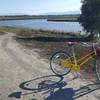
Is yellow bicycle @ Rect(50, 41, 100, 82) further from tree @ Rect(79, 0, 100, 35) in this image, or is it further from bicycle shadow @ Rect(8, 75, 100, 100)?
tree @ Rect(79, 0, 100, 35)

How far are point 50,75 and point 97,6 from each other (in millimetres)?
33851

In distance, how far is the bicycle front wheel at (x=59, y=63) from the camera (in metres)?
10.1

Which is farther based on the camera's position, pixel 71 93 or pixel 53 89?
pixel 53 89

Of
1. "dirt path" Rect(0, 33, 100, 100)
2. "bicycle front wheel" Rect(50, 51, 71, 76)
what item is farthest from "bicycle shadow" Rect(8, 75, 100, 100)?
"bicycle front wheel" Rect(50, 51, 71, 76)

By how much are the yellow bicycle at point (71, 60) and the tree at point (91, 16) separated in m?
33.2

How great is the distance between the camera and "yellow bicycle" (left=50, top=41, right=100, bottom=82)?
9.65 meters

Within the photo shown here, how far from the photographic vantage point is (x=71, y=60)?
1002 centimetres

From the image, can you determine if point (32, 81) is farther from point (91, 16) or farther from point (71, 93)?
point (91, 16)

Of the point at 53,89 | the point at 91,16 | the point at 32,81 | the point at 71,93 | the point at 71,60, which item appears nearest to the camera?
the point at 71,93

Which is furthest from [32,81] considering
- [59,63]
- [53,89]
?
[53,89]

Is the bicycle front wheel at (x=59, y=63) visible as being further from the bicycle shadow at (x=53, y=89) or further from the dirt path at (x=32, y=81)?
the bicycle shadow at (x=53, y=89)

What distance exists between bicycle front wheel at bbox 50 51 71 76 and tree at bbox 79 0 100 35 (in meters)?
33.1

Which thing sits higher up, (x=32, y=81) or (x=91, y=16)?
(x=91, y=16)

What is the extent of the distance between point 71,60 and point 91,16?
34.1 meters
